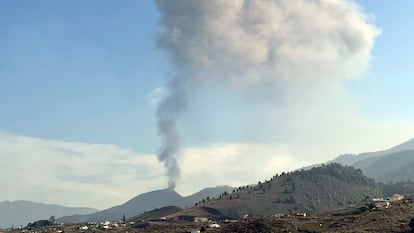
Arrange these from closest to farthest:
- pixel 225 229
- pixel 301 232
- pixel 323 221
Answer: pixel 301 232 → pixel 225 229 → pixel 323 221

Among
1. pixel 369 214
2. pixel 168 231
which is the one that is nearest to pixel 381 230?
pixel 369 214

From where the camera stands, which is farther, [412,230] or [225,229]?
[225,229]

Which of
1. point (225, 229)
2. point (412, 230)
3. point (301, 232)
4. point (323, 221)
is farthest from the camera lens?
point (323, 221)

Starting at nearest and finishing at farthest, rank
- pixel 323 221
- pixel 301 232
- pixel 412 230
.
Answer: pixel 412 230 → pixel 301 232 → pixel 323 221

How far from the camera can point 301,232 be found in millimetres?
140875

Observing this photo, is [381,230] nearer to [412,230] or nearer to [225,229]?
[412,230]

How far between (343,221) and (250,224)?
32.8 meters

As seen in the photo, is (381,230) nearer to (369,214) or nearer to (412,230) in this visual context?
(412,230)

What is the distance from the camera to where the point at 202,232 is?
155500 millimetres

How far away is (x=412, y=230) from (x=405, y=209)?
42276 millimetres

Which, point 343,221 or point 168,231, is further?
point 168,231

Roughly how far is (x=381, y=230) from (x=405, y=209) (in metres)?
39.4

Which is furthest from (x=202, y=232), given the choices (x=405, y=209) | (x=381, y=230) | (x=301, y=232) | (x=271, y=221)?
(x=405, y=209)

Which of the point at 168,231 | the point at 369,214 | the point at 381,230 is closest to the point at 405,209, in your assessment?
the point at 369,214
